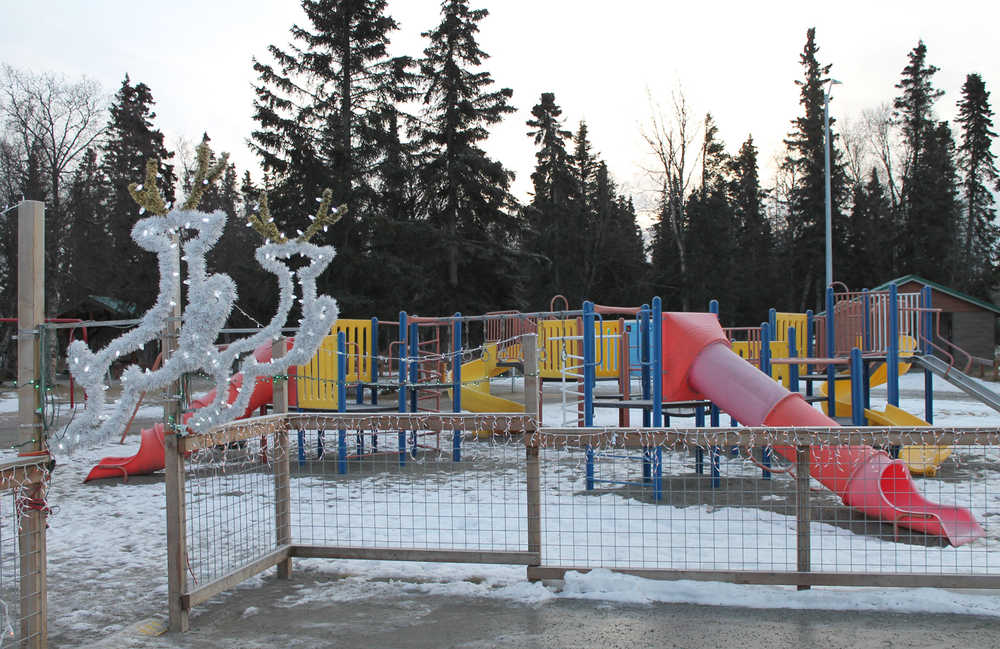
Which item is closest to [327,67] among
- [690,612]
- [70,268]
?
[70,268]

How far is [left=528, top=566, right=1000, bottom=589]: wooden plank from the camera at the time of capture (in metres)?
4.45

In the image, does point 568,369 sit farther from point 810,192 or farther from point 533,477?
point 810,192

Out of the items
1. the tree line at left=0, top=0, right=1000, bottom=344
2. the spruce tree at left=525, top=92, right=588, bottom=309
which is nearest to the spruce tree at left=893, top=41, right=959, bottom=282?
the tree line at left=0, top=0, right=1000, bottom=344

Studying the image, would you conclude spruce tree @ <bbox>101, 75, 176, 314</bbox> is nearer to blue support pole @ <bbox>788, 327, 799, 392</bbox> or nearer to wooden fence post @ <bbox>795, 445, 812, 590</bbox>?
blue support pole @ <bbox>788, 327, 799, 392</bbox>

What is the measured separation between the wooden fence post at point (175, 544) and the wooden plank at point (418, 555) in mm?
1063

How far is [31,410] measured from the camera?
3973 mm

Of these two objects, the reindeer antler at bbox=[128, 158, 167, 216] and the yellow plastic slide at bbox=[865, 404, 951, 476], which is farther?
the yellow plastic slide at bbox=[865, 404, 951, 476]

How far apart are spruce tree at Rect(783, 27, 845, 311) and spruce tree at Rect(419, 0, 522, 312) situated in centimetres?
2065

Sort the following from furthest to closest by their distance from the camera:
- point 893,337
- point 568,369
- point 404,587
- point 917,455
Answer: point 893,337, point 568,369, point 917,455, point 404,587

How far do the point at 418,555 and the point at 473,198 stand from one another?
93.9 feet

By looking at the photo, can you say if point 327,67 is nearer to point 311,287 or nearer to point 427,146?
point 427,146

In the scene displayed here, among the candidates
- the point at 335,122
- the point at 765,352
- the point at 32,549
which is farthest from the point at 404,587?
the point at 335,122

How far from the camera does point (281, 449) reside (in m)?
5.39

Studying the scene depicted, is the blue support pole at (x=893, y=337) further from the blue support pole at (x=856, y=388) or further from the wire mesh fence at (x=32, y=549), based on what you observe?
the wire mesh fence at (x=32, y=549)
